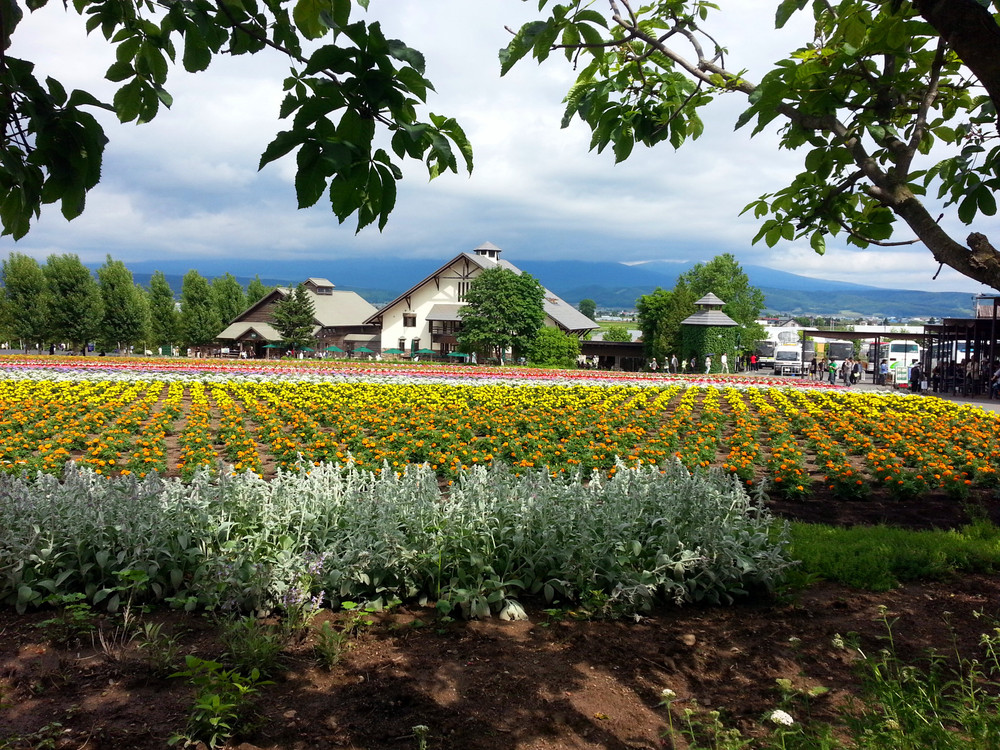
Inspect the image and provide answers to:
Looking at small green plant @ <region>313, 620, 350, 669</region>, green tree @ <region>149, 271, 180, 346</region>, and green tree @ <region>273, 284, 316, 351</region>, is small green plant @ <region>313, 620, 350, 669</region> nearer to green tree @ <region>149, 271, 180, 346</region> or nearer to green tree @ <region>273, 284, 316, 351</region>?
green tree @ <region>273, 284, 316, 351</region>

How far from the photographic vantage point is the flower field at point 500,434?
29.4 feet

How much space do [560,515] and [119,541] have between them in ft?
10.1

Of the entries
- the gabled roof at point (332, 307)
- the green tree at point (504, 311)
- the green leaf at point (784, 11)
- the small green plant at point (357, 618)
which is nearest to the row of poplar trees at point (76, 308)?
the gabled roof at point (332, 307)

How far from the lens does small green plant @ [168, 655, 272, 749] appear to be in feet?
9.07

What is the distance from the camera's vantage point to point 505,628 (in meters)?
4.08

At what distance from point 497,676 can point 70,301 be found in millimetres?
61236

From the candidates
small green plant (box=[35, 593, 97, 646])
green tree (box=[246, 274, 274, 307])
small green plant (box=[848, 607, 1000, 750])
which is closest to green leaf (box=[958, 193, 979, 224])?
small green plant (box=[848, 607, 1000, 750])

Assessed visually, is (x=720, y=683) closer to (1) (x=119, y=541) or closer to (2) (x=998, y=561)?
(2) (x=998, y=561)

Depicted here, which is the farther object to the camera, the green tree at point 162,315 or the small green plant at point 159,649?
the green tree at point 162,315

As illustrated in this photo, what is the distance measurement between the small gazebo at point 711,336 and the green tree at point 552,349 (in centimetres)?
879

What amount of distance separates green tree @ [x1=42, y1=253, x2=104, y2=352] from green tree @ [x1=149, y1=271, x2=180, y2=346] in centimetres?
960

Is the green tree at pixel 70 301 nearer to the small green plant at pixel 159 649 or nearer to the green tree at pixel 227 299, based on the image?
the green tree at pixel 227 299

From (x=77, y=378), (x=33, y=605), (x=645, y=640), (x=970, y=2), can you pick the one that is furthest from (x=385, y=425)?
(x=77, y=378)

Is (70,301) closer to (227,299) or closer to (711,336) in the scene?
(227,299)
